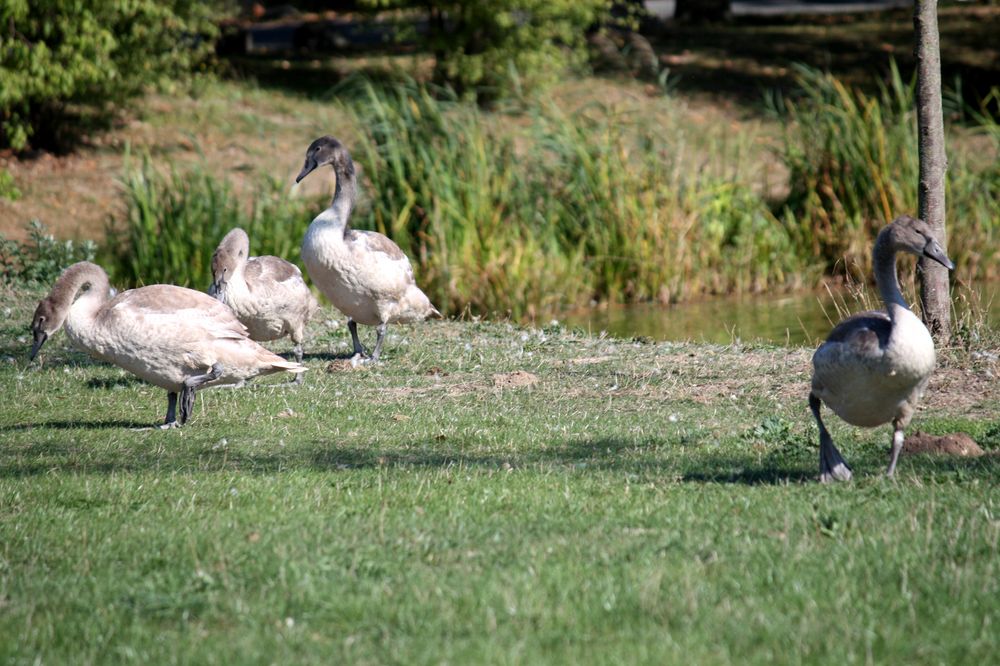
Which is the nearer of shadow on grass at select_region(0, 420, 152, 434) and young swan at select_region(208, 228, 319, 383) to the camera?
shadow on grass at select_region(0, 420, 152, 434)

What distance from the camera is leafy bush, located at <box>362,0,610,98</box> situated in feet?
84.1

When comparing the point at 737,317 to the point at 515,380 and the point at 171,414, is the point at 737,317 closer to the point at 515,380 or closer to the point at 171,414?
the point at 515,380

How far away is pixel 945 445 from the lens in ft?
25.0

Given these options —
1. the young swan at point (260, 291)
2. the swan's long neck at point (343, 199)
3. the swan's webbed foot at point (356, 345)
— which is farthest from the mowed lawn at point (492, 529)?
the swan's long neck at point (343, 199)

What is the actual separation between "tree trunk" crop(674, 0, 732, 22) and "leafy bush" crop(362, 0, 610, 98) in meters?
11.7

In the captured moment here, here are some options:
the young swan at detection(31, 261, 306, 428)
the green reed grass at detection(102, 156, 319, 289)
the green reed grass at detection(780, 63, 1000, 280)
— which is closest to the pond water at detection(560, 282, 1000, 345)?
the green reed grass at detection(780, 63, 1000, 280)

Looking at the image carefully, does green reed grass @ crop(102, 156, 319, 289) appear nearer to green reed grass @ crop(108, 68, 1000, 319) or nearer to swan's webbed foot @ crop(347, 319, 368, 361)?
green reed grass @ crop(108, 68, 1000, 319)

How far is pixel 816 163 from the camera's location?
1770 cm

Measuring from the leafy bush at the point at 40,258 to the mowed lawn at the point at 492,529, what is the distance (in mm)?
6155

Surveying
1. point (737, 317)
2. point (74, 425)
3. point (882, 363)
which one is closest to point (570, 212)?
point (737, 317)

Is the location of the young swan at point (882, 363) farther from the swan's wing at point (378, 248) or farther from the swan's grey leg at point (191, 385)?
the swan's wing at point (378, 248)

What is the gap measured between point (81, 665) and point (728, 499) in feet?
11.2

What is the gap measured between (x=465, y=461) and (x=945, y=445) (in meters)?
3.00

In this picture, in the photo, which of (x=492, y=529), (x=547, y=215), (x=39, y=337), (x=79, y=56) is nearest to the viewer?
(x=492, y=529)
